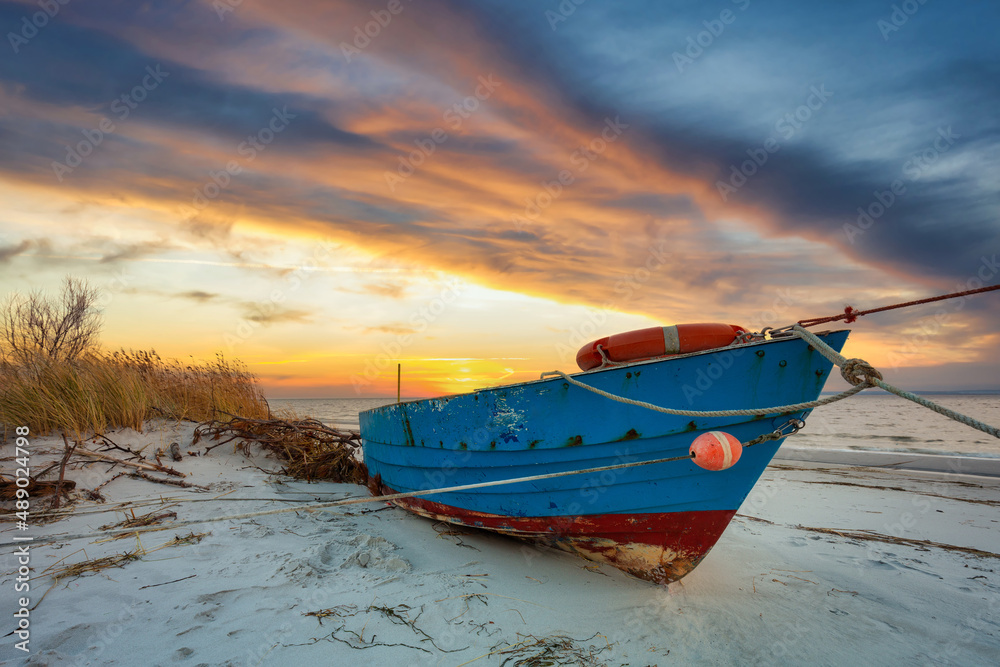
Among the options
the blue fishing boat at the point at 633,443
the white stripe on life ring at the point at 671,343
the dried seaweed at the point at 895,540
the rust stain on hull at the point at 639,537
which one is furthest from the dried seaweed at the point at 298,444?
the dried seaweed at the point at 895,540

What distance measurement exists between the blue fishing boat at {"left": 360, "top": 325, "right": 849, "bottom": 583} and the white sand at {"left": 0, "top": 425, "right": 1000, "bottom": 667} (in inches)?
15.0

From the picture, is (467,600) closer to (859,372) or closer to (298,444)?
(859,372)

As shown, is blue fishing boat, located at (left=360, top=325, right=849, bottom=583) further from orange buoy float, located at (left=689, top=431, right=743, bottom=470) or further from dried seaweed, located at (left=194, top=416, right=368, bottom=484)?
dried seaweed, located at (left=194, top=416, right=368, bottom=484)

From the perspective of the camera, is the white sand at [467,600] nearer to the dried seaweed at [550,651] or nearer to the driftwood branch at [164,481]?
the dried seaweed at [550,651]

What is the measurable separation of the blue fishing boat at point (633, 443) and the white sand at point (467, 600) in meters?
0.38

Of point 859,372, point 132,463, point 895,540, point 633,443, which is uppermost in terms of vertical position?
point 859,372

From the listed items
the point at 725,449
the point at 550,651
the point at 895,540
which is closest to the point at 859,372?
the point at 725,449

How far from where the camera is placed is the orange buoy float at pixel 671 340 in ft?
10.9

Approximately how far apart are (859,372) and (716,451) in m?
0.79

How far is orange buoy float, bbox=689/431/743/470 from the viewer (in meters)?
2.55

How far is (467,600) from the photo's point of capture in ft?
10.2

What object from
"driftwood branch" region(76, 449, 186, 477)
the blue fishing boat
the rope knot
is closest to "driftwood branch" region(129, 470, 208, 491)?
"driftwood branch" region(76, 449, 186, 477)

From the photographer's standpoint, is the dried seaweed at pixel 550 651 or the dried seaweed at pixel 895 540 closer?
the dried seaweed at pixel 550 651

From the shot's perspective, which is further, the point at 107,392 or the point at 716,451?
the point at 107,392
